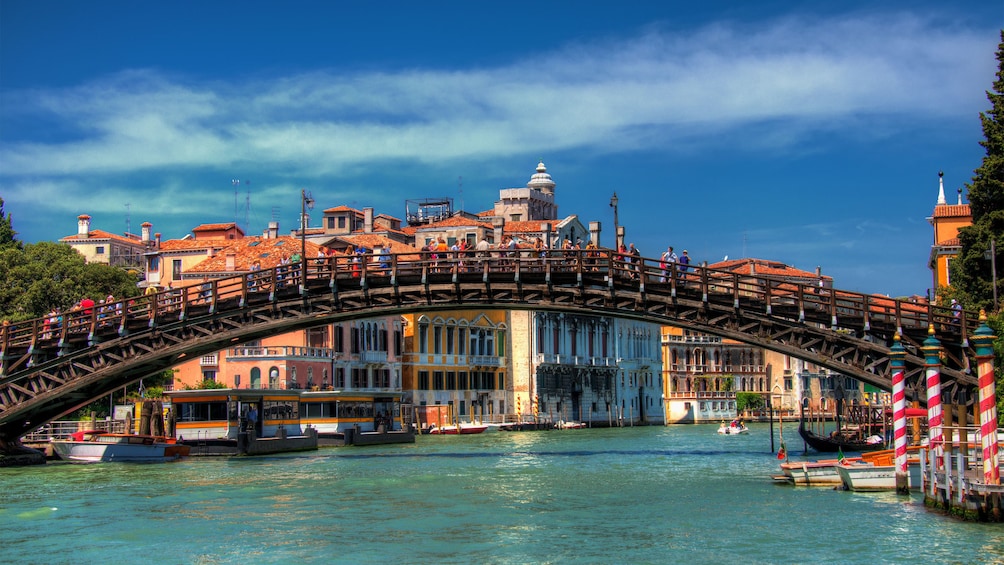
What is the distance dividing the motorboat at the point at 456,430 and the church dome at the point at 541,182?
118 ft

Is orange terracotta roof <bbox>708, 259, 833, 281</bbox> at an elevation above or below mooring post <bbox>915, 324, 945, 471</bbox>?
above

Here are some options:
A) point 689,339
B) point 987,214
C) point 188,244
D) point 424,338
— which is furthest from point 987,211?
point 689,339

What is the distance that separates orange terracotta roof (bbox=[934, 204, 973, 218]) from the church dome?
136 ft

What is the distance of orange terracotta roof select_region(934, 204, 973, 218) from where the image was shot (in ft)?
191

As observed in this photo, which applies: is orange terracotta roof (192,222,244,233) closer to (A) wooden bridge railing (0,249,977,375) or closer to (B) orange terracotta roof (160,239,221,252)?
(B) orange terracotta roof (160,239,221,252)

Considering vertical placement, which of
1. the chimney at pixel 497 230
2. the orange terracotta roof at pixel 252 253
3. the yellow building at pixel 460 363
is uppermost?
the chimney at pixel 497 230

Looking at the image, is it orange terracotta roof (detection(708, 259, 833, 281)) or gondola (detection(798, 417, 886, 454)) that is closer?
gondola (detection(798, 417, 886, 454))

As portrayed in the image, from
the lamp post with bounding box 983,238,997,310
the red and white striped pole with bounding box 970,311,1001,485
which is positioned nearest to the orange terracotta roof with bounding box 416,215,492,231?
the lamp post with bounding box 983,238,997,310

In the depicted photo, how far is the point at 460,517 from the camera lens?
2302cm

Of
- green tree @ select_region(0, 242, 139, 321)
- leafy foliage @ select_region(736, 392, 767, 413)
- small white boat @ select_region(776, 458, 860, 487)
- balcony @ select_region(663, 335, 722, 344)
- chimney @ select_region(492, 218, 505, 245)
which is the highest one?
chimney @ select_region(492, 218, 505, 245)

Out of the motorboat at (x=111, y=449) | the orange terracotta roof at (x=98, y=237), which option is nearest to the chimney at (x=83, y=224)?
the orange terracotta roof at (x=98, y=237)

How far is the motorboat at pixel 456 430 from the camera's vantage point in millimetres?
62000

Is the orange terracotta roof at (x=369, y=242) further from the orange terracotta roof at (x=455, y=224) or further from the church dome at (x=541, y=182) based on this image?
the church dome at (x=541, y=182)

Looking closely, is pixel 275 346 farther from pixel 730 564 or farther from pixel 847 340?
pixel 730 564
